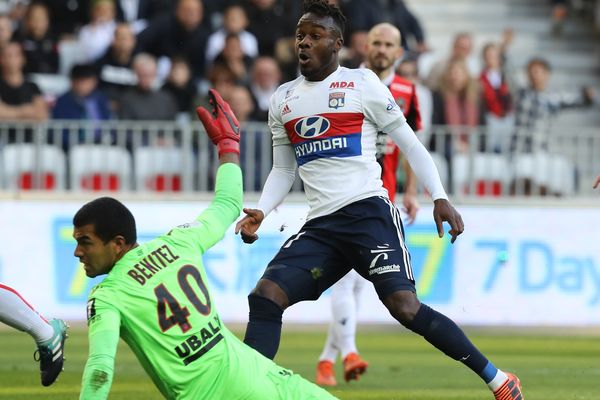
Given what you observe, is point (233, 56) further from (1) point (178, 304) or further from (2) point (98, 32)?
(1) point (178, 304)

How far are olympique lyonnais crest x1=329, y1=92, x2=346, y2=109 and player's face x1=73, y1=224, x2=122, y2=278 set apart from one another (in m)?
2.34

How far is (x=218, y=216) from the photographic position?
21.2 ft

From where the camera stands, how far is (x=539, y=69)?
64.1ft

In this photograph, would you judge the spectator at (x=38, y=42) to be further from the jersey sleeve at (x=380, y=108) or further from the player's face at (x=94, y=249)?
the player's face at (x=94, y=249)

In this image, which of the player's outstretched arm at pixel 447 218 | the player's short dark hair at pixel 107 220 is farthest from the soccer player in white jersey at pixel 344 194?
the player's short dark hair at pixel 107 220

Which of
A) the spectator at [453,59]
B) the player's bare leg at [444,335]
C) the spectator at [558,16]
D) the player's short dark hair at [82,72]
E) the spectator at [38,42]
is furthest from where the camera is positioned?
the spectator at [558,16]

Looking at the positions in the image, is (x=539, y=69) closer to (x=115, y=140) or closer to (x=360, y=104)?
(x=115, y=140)

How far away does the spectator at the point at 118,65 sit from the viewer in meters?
18.1

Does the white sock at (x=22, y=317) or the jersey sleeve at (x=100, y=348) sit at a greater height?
the jersey sleeve at (x=100, y=348)

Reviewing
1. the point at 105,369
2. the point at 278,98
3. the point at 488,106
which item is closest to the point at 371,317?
the point at 488,106

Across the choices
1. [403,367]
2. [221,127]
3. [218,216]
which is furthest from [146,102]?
[218,216]

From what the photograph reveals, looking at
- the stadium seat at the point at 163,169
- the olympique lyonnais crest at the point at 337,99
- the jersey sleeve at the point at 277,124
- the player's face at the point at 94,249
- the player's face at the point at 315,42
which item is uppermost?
the player's face at the point at 315,42

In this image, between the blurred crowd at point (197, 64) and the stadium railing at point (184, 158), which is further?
the blurred crowd at point (197, 64)

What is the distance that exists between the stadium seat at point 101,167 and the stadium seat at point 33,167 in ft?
0.64
